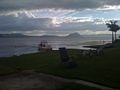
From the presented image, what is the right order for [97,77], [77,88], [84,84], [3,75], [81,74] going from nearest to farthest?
[77,88]
[84,84]
[97,77]
[81,74]
[3,75]

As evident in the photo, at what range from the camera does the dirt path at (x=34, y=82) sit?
19600 mm

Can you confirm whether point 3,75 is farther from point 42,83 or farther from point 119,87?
point 119,87

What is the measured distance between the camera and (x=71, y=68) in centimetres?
2714

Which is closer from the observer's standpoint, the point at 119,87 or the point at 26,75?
the point at 119,87

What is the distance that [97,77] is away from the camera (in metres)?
22.1

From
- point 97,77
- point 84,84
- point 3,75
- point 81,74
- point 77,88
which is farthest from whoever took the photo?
point 3,75

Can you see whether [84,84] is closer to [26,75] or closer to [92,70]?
[92,70]

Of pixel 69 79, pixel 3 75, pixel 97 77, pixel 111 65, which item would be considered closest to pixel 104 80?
pixel 97 77

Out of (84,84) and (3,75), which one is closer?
(84,84)

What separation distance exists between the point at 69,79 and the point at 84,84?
2559 mm

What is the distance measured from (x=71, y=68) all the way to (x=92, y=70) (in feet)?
8.49

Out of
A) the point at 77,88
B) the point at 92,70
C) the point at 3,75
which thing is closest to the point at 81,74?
the point at 92,70

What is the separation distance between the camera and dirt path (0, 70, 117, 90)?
772 inches

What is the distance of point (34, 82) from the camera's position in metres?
21.7
